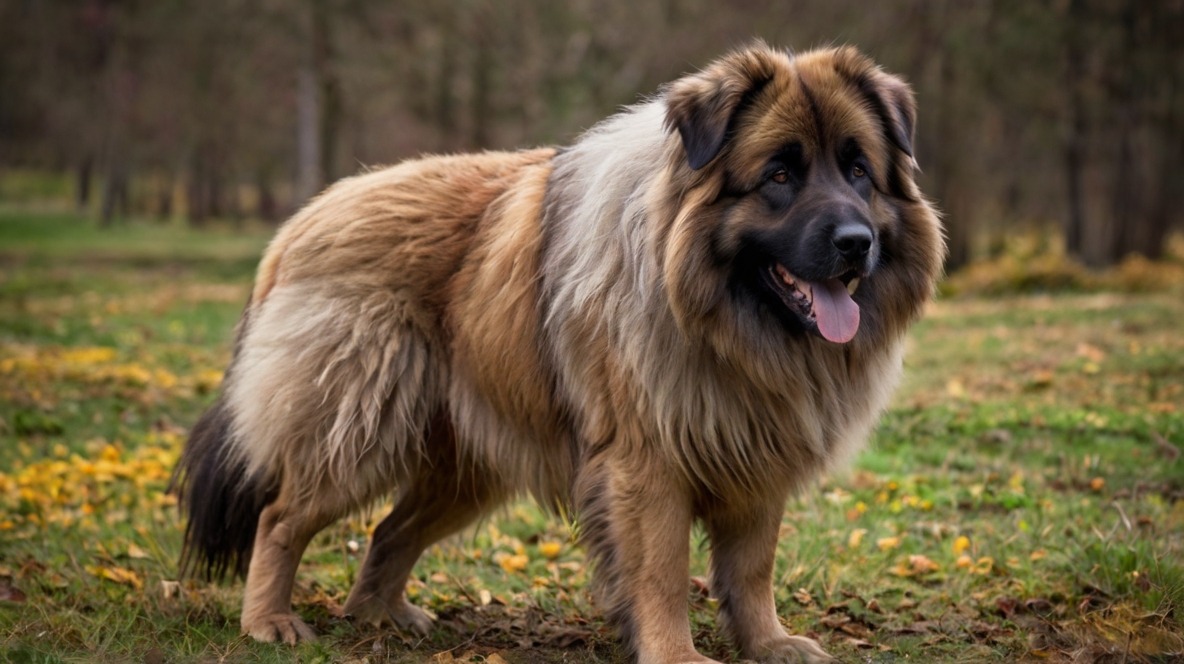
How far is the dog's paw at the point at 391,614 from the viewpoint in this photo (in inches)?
191

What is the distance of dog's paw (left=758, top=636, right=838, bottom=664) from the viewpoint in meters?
4.20

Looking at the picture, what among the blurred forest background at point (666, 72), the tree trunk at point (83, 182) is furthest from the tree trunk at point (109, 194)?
the tree trunk at point (83, 182)

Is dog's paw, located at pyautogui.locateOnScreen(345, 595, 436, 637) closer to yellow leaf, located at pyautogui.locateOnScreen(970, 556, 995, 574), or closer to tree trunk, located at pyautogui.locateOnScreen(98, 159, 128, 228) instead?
yellow leaf, located at pyautogui.locateOnScreen(970, 556, 995, 574)

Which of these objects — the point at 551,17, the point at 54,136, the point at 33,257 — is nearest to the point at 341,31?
the point at 551,17

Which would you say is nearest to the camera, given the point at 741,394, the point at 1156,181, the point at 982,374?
the point at 741,394

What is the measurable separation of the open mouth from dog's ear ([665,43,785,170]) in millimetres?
491

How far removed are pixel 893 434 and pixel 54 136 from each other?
39.4 metres

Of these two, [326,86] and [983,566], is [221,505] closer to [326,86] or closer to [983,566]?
[983,566]

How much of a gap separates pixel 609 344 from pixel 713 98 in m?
0.94

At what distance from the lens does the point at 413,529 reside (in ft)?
16.5

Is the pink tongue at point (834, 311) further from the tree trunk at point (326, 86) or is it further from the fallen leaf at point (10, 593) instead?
the tree trunk at point (326, 86)

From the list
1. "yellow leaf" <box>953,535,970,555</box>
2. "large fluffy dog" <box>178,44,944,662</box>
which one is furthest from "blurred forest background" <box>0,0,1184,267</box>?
"large fluffy dog" <box>178,44,944,662</box>

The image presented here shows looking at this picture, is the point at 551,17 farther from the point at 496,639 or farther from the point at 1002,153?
the point at 496,639

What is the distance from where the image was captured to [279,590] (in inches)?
181
